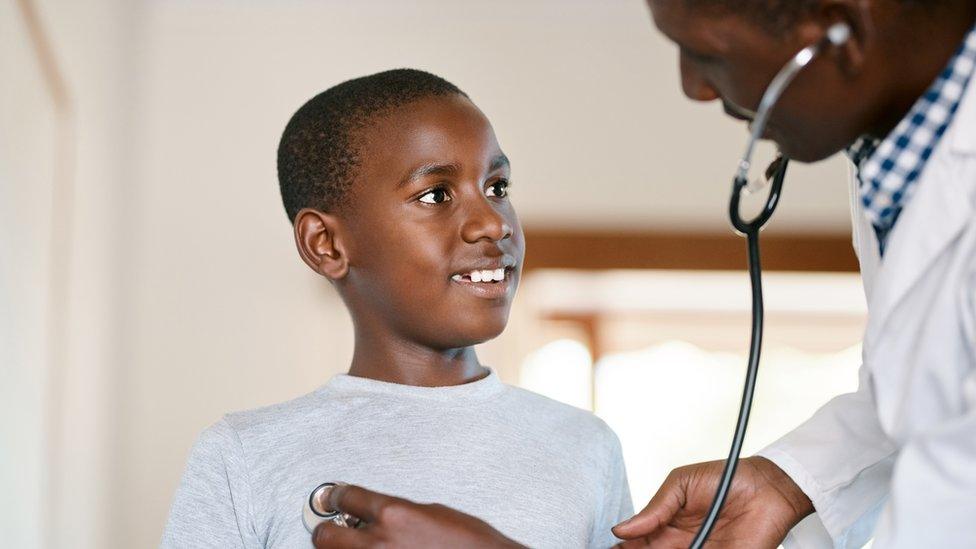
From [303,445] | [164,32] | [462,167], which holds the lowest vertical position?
[303,445]

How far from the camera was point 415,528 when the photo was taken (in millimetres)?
891

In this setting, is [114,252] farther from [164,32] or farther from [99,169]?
[164,32]

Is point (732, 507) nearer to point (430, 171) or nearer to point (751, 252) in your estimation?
point (751, 252)

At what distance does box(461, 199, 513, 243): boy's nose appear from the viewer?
3.76ft

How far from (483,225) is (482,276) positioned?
5 centimetres

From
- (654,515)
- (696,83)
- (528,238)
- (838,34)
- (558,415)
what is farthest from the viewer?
(528,238)

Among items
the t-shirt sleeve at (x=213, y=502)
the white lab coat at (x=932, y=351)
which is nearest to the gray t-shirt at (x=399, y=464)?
the t-shirt sleeve at (x=213, y=502)

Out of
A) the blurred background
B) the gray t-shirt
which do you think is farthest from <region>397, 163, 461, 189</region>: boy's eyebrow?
the blurred background

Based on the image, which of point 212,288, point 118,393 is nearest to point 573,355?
point 212,288

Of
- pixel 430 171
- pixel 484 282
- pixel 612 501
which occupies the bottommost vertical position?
pixel 612 501

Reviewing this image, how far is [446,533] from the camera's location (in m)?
0.89

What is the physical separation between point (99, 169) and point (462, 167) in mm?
1516

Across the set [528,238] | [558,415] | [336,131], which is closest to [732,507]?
[558,415]

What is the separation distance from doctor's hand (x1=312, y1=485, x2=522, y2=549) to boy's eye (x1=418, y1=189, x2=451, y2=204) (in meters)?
0.36
